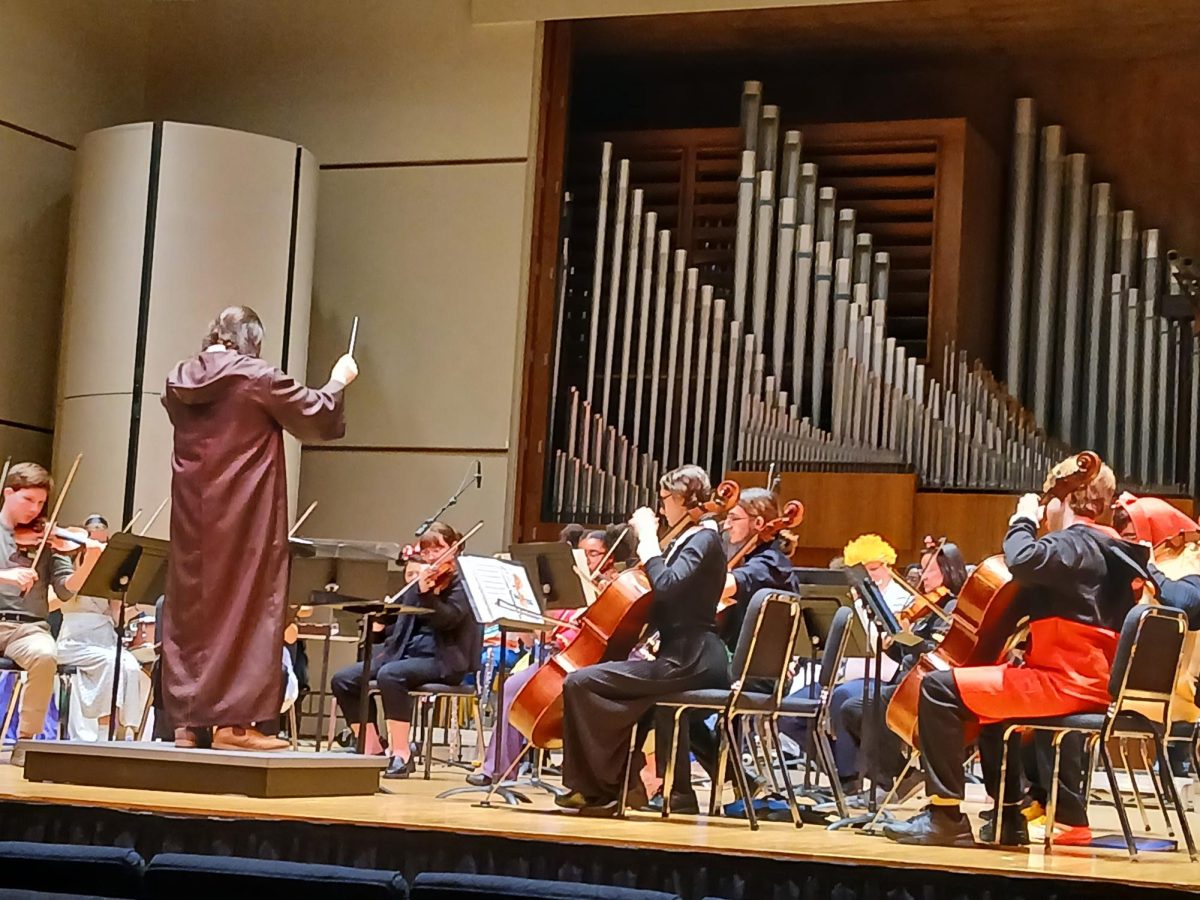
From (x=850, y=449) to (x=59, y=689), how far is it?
4.08 m

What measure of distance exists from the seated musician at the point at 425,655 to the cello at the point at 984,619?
6.88ft

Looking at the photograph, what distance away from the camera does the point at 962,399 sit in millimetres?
8945

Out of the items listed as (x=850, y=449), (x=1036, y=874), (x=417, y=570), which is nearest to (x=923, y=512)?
(x=850, y=449)

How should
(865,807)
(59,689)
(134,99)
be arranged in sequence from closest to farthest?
1. (865,807)
2. (59,689)
3. (134,99)

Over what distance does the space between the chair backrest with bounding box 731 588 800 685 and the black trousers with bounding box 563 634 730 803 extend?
17cm

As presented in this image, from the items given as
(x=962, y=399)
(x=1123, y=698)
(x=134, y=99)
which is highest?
(x=134, y=99)

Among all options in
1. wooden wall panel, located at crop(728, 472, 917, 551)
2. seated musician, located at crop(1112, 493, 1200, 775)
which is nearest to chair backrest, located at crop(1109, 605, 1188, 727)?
seated musician, located at crop(1112, 493, 1200, 775)

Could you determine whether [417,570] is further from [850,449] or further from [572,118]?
[572,118]

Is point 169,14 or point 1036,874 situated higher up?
point 169,14

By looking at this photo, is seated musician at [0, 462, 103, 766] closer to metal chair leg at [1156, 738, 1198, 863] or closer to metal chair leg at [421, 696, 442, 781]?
metal chair leg at [421, 696, 442, 781]

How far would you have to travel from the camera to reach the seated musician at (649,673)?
5102 millimetres

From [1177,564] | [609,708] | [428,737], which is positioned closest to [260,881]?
[609,708]

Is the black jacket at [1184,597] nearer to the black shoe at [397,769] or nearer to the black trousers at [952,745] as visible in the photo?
the black trousers at [952,745]

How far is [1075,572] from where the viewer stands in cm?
456
